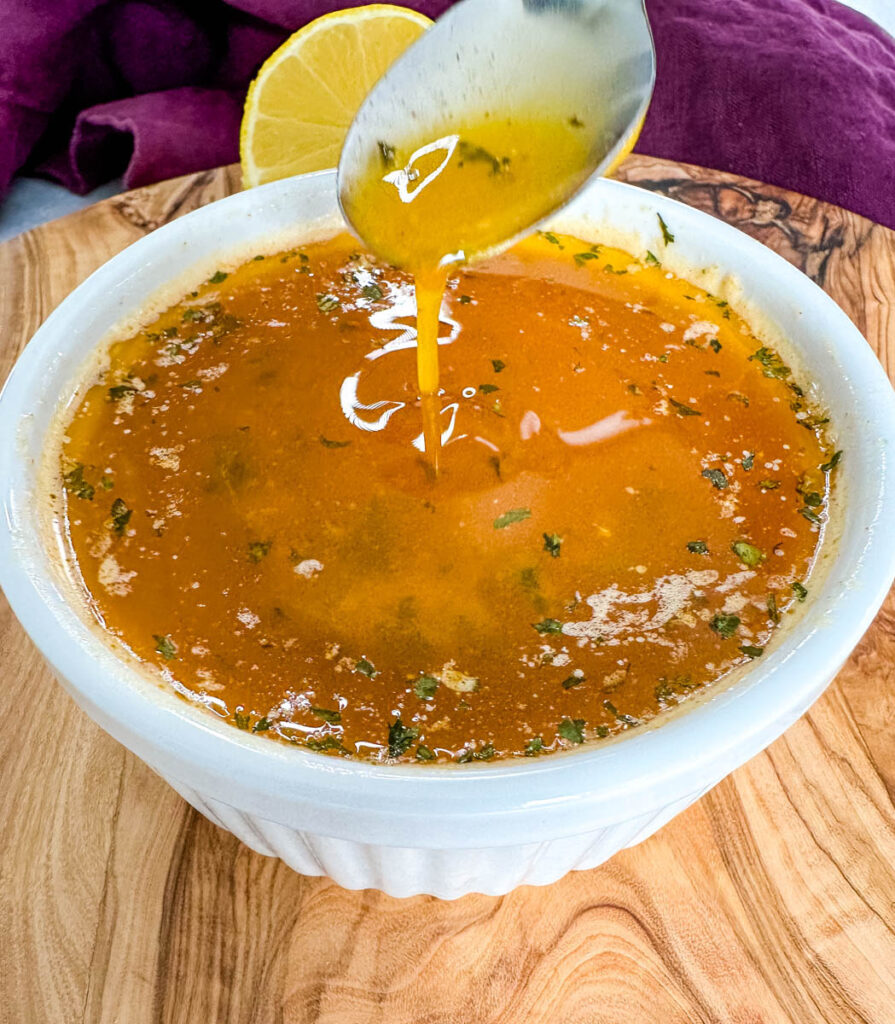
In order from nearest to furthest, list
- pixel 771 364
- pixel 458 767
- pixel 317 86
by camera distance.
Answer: pixel 458 767 → pixel 771 364 → pixel 317 86

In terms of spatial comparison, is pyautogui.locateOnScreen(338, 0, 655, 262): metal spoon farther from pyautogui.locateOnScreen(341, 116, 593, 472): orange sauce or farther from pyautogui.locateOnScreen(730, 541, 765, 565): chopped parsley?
pyautogui.locateOnScreen(730, 541, 765, 565): chopped parsley

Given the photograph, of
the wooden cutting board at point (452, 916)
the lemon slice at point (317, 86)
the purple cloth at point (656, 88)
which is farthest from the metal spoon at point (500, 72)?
the purple cloth at point (656, 88)

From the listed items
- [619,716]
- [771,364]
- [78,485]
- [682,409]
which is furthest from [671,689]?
[78,485]

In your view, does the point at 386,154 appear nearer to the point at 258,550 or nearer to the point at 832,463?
the point at 258,550

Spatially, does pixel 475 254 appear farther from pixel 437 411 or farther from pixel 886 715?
pixel 886 715

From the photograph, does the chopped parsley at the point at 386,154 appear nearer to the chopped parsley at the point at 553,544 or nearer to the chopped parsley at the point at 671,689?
the chopped parsley at the point at 553,544

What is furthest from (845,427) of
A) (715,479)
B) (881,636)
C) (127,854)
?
(127,854)
